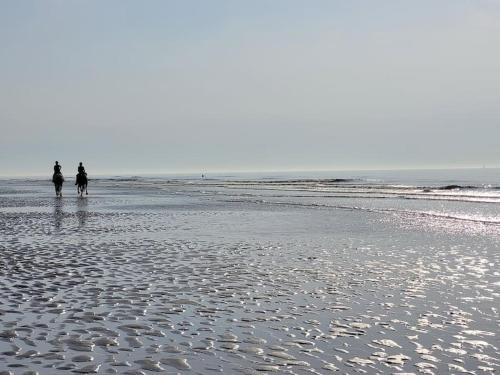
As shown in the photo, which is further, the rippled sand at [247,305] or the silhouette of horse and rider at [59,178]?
the silhouette of horse and rider at [59,178]

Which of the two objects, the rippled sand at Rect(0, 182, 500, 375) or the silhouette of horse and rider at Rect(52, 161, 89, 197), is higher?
the silhouette of horse and rider at Rect(52, 161, 89, 197)

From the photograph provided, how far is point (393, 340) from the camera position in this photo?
24.6 feet

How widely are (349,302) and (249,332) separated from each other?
2.61m

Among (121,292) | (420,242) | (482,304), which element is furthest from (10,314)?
(420,242)

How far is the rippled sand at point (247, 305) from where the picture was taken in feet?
22.0

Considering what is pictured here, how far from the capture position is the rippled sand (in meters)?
6.70

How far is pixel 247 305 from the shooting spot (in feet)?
31.5

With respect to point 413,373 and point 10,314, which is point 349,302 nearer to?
point 413,373

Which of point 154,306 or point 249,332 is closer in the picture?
point 249,332

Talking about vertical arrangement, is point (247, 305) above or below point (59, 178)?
below

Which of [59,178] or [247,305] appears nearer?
[247,305]

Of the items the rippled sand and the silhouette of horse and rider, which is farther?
the silhouette of horse and rider

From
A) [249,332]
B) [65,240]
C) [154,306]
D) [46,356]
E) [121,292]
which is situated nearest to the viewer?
[46,356]

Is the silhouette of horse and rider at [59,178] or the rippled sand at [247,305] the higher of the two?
the silhouette of horse and rider at [59,178]
